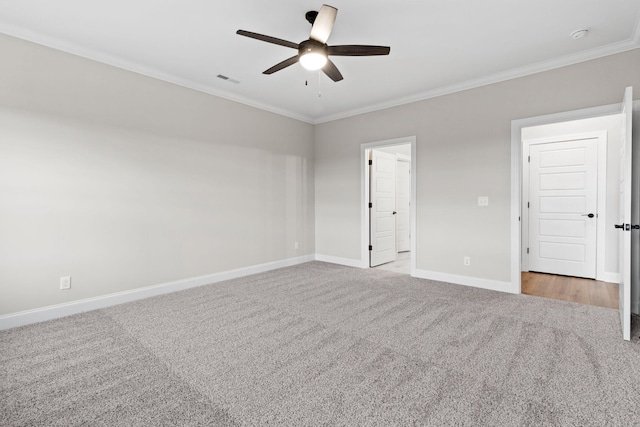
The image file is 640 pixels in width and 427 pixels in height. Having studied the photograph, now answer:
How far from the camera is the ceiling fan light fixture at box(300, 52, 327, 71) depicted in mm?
2439

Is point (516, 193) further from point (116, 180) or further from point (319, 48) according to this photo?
point (116, 180)

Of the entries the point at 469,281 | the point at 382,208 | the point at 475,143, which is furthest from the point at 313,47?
the point at 382,208

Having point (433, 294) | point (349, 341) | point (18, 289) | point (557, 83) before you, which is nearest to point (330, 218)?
point (433, 294)

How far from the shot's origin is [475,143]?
13.4 feet

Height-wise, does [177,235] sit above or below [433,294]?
above

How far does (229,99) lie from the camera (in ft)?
14.9

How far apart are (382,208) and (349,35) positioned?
10.9ft

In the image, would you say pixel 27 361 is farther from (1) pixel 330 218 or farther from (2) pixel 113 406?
(1) pixel 330 218

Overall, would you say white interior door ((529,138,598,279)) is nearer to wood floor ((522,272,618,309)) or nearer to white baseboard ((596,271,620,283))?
white baseboard ((596,271,620,283))

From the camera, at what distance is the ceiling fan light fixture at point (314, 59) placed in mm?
2439

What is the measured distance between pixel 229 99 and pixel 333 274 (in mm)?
3110

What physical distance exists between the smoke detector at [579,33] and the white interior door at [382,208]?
2931 millimetres

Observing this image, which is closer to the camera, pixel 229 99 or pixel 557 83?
pixel 557 83

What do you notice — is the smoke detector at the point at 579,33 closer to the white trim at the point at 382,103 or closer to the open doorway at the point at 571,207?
the white trim at the point at 382,103
